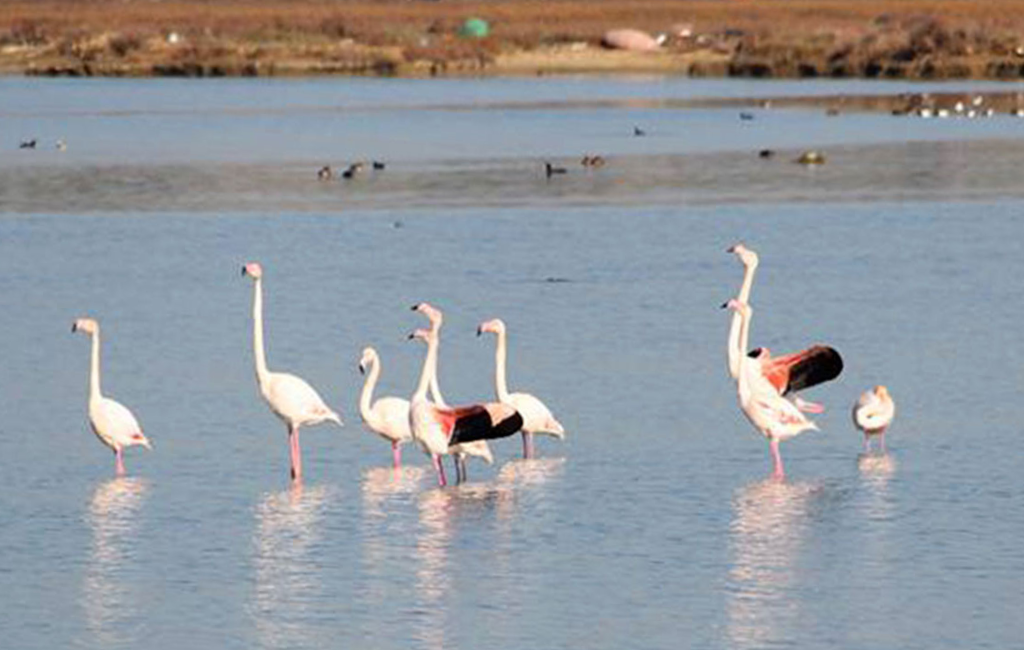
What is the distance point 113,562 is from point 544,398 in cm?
431

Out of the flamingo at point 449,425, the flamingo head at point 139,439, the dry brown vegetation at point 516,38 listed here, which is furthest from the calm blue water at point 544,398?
the dry brown vegetation at point 516,38

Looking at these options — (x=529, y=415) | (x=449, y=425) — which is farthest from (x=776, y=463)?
(x=449, y=425)

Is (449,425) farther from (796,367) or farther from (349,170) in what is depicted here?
(349,170)

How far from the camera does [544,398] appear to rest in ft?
49.1

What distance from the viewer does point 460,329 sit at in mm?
17656

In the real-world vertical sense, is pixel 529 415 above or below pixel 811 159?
above

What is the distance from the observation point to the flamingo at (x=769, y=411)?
13109 mm

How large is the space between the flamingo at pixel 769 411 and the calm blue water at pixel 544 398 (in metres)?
0.19

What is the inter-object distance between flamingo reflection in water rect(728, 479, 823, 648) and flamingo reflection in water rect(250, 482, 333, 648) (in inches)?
61.4

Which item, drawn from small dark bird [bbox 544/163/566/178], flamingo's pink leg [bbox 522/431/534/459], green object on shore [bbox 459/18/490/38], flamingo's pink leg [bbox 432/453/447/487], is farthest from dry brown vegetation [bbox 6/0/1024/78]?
flamingo's pink leg [bbox 432/453/447/487]

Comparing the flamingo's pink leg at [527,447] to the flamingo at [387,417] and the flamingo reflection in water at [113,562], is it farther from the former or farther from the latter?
the flamingo reflection in water at [113,562]

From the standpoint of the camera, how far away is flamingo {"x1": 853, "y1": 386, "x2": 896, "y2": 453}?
1339 cm

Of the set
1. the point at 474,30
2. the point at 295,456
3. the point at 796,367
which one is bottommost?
the point at 295,456

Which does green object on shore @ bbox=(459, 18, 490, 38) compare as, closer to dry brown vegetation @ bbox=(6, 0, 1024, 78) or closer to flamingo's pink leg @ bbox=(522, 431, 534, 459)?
dry brown vegetation @ bbox=(6, 0, 1024, 78)
